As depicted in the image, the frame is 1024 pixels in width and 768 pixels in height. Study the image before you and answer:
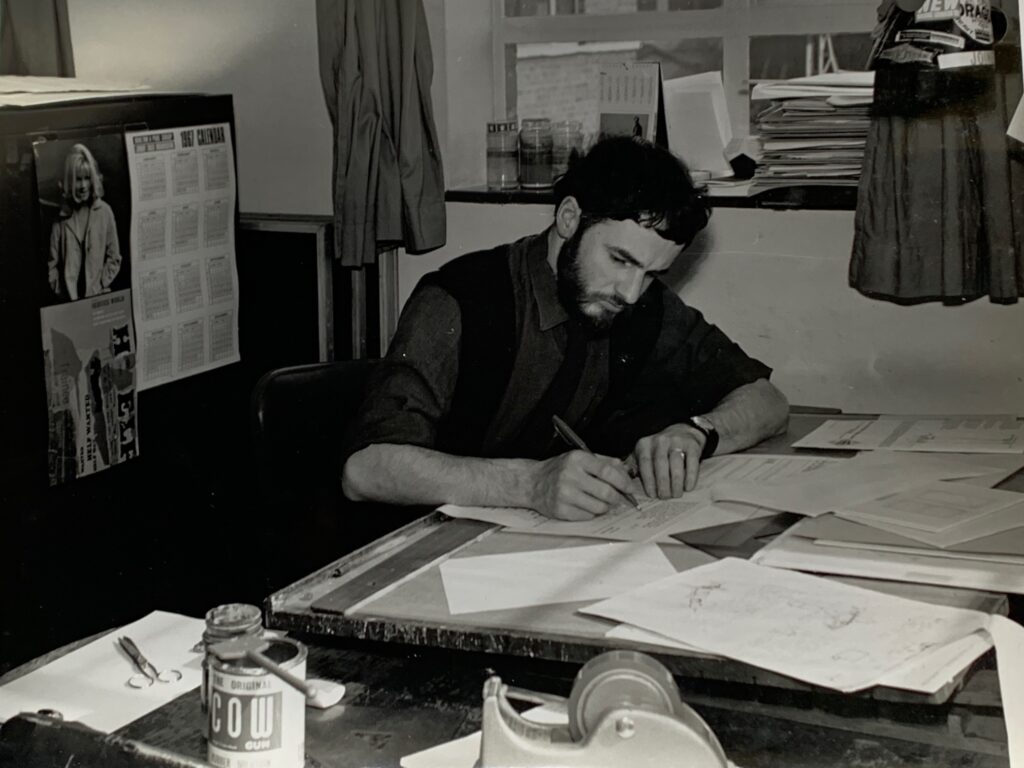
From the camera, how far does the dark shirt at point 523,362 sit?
1.90 m

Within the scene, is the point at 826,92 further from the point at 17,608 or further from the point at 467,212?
the point at 17,608

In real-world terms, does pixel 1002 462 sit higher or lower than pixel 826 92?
lower

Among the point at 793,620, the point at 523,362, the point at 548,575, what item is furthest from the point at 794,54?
the point at 793,620

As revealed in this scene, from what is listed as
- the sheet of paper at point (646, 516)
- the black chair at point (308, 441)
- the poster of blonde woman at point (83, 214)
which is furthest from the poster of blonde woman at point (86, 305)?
the sheet of paper at point (646, 516)

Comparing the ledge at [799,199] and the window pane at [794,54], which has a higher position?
the window pane at [794,54]

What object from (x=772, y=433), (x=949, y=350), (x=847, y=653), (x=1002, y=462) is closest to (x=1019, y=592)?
(x=847, y=653)

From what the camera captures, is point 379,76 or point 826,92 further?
point 379,76

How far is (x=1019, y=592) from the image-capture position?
1258mm

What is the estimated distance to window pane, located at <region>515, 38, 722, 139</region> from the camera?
271cm

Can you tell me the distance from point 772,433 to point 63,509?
3.74ft

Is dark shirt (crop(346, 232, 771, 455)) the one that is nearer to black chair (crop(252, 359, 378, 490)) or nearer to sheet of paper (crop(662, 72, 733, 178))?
black chair (crop(252, 359, 378, 490))

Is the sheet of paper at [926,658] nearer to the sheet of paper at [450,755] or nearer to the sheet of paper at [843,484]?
the sheet of paper at [450,755]

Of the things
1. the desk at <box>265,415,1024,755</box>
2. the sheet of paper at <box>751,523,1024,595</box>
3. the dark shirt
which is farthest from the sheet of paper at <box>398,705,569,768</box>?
the dark shirt

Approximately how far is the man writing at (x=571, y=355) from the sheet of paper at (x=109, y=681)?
0.52 meters
